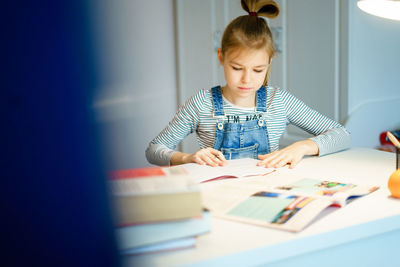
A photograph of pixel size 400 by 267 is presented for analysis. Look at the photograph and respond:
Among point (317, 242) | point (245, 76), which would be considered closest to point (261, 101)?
point (245, 76)

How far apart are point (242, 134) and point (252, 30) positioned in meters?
0.34

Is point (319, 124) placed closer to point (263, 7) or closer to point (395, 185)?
point (263, 7)

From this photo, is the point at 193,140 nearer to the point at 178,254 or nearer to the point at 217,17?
the point at 217,17

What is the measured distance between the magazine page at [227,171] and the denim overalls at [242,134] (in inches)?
9.8

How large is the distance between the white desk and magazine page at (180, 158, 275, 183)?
0.94 feet

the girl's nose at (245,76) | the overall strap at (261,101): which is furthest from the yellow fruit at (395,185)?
the overall strap at (261,101)

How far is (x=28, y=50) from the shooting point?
0.63 feet

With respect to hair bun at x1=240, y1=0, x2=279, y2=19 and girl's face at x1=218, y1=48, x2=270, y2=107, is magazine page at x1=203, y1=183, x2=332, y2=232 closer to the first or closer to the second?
girl's face at x1=218, y1=48, x2=270, y2=107

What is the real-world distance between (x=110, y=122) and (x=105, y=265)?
0.07 meters

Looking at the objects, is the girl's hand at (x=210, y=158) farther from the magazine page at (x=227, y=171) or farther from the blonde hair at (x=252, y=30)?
the blonde hair at (x=252, y=30)

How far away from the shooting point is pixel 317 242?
62cm

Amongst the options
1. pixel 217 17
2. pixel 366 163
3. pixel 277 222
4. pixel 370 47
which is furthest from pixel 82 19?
pixel 217 17

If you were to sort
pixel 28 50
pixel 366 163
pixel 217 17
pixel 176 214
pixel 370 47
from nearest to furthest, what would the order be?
pixel 28 50
pixel 176 214
pixel 366 163
pixel 370 47
pixel 217 17

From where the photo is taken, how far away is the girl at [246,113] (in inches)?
51.4
